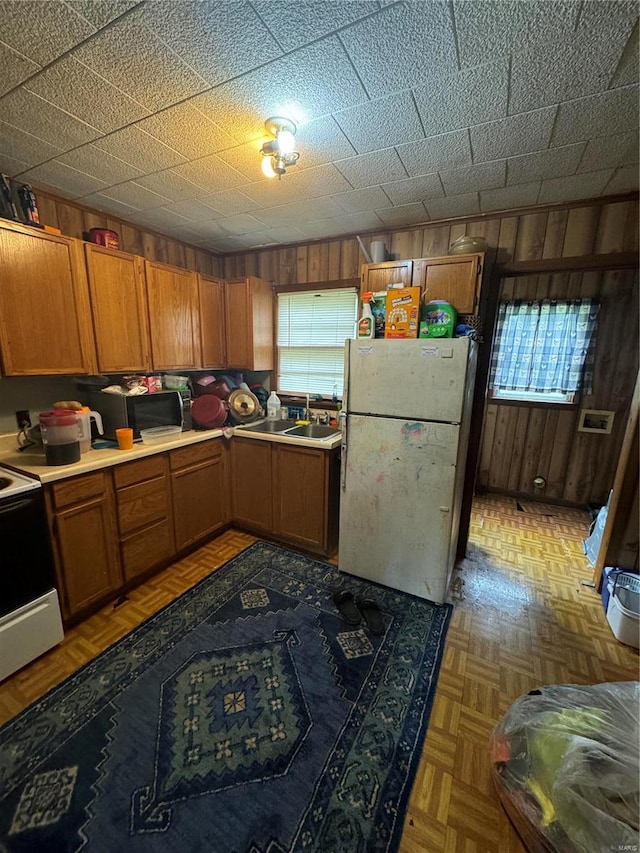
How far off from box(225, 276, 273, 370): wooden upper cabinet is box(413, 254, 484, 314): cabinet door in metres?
1.49

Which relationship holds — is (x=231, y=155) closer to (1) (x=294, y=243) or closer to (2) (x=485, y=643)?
(1) (x=294, y=243)

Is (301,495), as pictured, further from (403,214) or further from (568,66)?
(568,66)

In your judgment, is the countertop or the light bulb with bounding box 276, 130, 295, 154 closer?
the light bulb with bounding box 276, 130, 295, 154

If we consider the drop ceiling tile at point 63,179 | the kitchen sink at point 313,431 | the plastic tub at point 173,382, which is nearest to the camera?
the drop ceiling tile at point 63,179

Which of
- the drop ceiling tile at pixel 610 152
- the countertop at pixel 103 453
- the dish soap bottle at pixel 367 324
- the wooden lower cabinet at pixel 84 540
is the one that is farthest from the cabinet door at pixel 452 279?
the wooden lower cabinet at pixel 84 540

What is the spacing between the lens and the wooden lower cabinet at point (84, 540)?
5.77ft

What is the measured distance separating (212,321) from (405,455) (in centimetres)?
213

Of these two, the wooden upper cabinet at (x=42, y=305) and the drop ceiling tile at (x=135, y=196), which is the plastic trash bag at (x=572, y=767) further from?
the drop ceiling tile at (x=135, y=196)

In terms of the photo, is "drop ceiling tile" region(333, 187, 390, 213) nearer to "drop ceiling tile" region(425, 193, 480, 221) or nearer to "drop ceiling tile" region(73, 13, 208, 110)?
"drop ceiling tile" region(425, 193, 480, 221)

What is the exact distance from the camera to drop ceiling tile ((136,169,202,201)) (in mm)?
1941

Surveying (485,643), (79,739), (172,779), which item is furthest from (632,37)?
(79,739)

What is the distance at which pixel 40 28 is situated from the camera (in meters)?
1.04

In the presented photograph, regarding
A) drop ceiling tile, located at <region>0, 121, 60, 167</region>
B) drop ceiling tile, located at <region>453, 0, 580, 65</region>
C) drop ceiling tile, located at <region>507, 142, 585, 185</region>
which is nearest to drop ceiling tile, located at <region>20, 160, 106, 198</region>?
drop ceiling tile, located at <region>0, 121, 60, 167</region>

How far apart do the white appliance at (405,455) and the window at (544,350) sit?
1.87 meters
